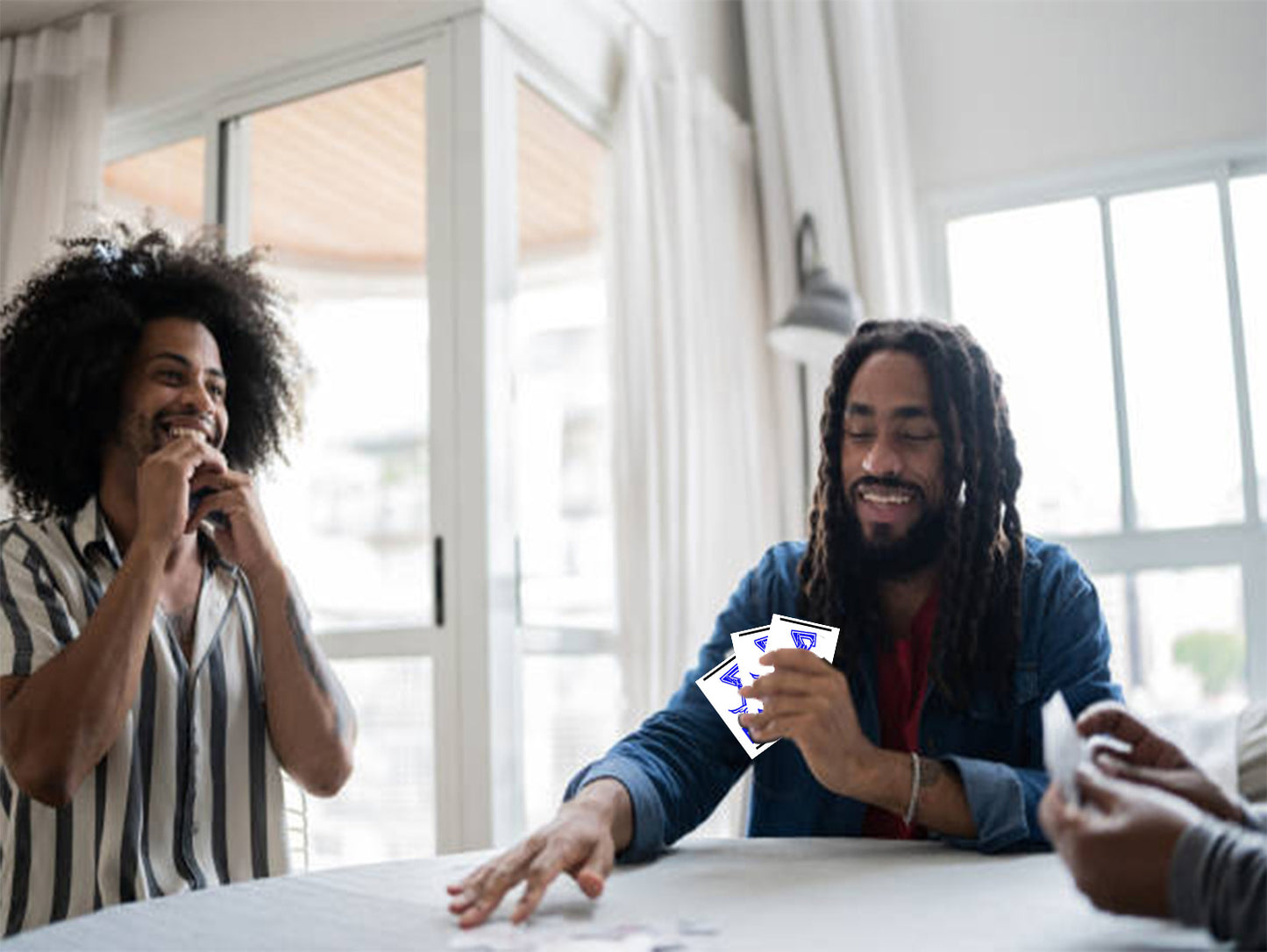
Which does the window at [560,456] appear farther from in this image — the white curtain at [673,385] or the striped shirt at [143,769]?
the striped shirt at [143,769]

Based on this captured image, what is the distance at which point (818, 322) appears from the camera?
312cm

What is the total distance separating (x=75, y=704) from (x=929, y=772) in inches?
35.7

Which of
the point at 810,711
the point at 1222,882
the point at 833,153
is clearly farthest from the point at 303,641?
the point at 833,153

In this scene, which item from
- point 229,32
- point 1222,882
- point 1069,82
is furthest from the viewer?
point 1069,82

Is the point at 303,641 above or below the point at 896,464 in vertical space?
below

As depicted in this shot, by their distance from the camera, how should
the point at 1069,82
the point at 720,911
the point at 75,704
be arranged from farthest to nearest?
the point at 1069,82, the point at 75,704, the point at 720,911

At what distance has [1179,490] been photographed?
11.6ft

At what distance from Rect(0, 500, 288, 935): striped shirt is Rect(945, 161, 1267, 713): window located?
2.43 m

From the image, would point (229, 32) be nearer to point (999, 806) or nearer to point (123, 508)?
point (123, 508)

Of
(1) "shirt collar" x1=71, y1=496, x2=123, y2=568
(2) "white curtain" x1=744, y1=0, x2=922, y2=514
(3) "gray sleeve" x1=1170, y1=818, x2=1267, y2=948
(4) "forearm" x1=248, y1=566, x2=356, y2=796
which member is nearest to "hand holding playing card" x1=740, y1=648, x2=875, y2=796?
(3) "gray sleeve" x1=1170, y1=818, x2=1267, y2=948

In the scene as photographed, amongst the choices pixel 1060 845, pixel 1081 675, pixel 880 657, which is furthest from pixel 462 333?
pixel 1060 845

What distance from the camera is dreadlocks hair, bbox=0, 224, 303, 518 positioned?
5.95 feet

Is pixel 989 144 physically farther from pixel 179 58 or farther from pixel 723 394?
pixel 179 58

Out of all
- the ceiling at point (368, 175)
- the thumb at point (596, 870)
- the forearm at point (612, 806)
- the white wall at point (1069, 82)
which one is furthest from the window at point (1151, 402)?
the thumb at point (596, 870)
